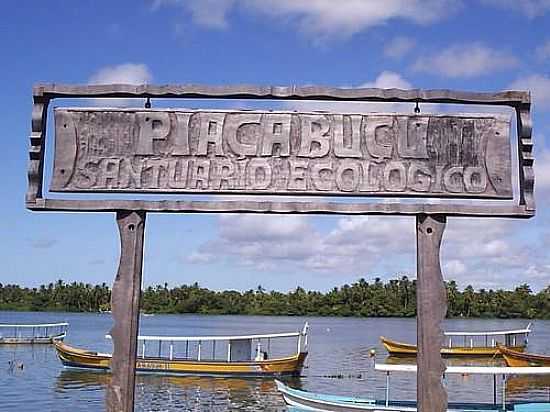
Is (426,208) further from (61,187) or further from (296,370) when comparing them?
(296,370)

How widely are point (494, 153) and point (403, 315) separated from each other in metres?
134

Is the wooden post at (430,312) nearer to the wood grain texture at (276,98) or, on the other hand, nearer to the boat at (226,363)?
the wood grain texture at (276,98)

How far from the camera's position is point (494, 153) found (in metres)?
7.06

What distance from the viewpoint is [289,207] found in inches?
272

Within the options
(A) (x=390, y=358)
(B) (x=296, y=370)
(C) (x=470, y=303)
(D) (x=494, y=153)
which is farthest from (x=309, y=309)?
(D) (x=494, y=153)

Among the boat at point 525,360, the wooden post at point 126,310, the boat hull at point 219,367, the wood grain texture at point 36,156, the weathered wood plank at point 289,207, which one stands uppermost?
Answer: the wood grain texture at point 36,156

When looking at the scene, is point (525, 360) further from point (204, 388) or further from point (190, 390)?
point (190, 390)

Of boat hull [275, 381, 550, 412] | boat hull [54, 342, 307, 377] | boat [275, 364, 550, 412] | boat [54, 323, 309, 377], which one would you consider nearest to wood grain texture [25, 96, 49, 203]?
boat [275, 364, 550, 412]

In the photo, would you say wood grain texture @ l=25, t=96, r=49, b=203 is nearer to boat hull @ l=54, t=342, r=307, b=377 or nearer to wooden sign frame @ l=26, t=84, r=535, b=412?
wooden sign frame @ l=26, t=84, r=535, b=412

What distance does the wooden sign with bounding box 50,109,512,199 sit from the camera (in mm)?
7035

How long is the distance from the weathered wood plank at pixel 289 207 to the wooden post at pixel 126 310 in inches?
5.2

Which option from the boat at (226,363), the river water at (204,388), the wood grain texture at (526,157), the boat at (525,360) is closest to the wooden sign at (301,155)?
the wood grain texture at (526,157)

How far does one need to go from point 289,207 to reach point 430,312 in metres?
1.54

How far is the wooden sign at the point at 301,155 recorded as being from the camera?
7035 millimetres
